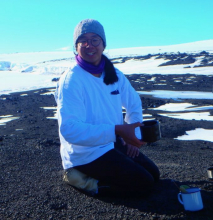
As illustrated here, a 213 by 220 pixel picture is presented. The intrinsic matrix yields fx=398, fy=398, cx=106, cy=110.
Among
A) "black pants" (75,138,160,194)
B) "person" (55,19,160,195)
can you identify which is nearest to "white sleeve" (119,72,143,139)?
"person" (55,19,160,195)

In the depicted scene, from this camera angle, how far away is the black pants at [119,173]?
3.33 metres

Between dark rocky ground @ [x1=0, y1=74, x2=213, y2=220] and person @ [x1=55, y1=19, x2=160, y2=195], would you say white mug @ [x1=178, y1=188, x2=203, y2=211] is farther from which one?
person @ [x1=55, y1=19, x2=160, y2=195]

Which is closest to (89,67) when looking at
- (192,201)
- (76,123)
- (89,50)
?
(89,50)

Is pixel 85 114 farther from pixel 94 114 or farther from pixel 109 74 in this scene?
pixel 109 74

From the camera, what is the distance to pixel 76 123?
10.0 ft

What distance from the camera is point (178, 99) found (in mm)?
11203

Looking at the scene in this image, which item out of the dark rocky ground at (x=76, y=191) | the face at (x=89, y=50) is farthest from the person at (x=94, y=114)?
the dark rocky ground at (x=76, y=191)

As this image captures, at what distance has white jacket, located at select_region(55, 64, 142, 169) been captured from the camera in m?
3.05

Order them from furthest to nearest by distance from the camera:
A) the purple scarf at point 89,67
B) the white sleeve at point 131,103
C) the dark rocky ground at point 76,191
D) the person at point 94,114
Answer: the white sleeve at point 131,103, the purple scarf at point 89,67, the person at point 94,114, the dark rocky ground at point 76,191

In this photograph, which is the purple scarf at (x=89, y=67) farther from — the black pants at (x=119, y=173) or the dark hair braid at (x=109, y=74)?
the black pants at (x=119, y=173)

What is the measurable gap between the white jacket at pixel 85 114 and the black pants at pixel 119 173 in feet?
0.21

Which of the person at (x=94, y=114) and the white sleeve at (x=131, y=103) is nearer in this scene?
the person at (x=94, y=114)

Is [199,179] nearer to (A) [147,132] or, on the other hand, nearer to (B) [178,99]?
(A) [147,132]

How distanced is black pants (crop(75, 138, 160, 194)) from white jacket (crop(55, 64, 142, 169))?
64 millimetres
